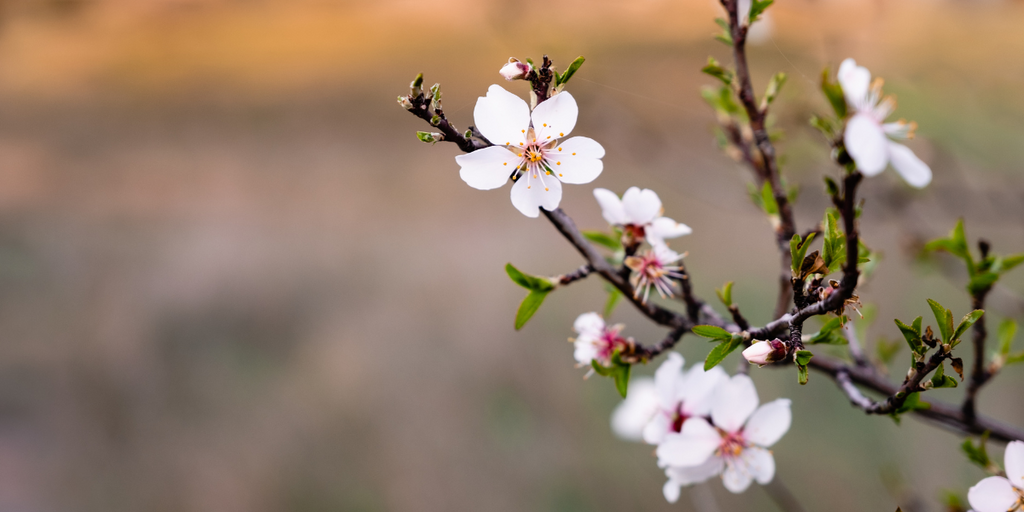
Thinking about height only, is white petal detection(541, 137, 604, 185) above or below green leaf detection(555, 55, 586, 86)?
below

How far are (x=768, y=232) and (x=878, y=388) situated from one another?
743mm

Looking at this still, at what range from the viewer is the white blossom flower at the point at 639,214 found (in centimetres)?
27

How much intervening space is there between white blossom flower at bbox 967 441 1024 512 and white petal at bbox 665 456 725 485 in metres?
0.11

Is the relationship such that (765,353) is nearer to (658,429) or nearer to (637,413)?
(658,429)

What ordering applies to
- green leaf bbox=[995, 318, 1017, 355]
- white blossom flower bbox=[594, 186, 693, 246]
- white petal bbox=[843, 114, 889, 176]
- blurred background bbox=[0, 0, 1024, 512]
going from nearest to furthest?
white petal bbox=[843, 114, 889, 176]
white blossom flower bbox=[594, 186, 693, 246]
green leaf bbox=[995, 318, 1017, 355]
blurred background bbox=[0, 0, 1024, 512]

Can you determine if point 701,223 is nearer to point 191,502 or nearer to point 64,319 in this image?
point 191,502

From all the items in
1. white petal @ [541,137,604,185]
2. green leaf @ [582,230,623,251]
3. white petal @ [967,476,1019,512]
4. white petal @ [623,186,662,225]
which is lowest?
white petal @ [967,476,1019,512]

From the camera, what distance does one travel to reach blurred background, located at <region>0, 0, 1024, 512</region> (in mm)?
874

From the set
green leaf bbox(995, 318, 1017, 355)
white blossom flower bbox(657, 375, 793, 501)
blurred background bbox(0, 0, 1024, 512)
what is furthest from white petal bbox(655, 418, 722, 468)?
blurred background bbox(0, 0, 1024, 512)

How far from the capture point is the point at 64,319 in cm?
92

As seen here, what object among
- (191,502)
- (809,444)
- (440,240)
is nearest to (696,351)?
(809,444)

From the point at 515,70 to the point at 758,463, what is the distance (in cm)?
25

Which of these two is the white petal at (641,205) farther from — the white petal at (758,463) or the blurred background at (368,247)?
the blurred background at (368,247)

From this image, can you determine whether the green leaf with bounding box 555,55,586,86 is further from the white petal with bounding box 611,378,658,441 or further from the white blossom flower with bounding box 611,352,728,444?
the white petal with bounding box 611,378,658,441
